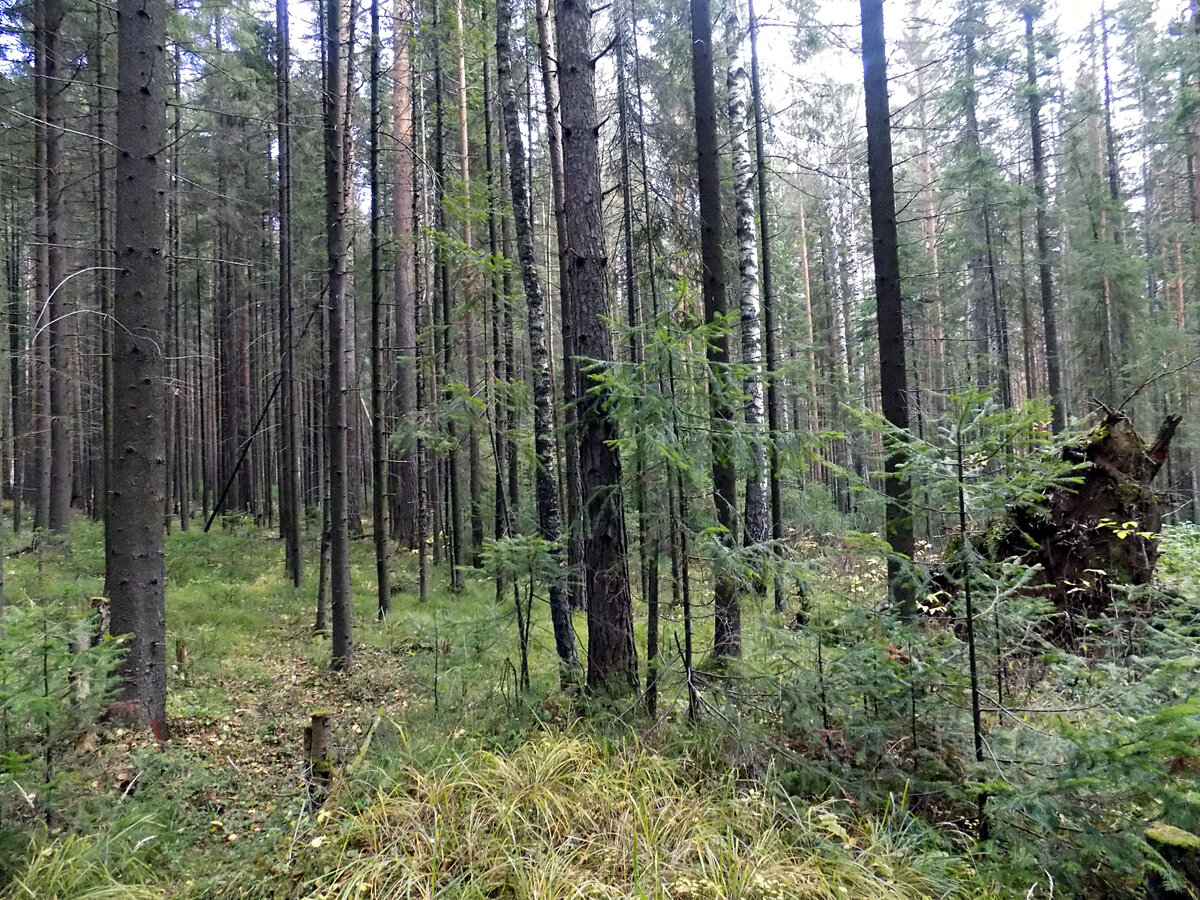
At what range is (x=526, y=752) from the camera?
12.6ft

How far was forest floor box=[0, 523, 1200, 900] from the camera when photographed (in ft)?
9.21

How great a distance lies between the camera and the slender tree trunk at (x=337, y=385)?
297 inches

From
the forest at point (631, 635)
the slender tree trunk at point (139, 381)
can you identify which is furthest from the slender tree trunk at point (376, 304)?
the slender tree trunk at point (139, 381)

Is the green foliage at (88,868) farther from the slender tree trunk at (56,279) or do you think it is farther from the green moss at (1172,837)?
the slender tree trunk at (56,279)

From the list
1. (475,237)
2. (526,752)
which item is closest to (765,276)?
(475,237)

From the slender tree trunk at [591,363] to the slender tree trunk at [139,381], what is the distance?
3682 mm

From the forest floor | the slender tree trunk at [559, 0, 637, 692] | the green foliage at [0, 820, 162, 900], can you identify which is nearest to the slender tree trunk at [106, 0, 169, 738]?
the forest floor

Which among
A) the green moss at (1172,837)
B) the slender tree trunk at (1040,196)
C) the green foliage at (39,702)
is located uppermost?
the slender tree trunk at (1040,196)

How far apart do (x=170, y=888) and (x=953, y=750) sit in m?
4.51

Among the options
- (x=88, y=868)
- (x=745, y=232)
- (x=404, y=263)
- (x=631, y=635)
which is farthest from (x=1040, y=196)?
(x=88, y=868)

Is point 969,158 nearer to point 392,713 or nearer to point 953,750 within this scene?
point 953,750

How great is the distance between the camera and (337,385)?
7.74 metres

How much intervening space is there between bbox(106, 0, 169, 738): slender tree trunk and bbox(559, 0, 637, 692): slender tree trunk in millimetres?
3682

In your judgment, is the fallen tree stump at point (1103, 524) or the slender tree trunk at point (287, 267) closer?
the fallen tree stump at point (1103, 524)
